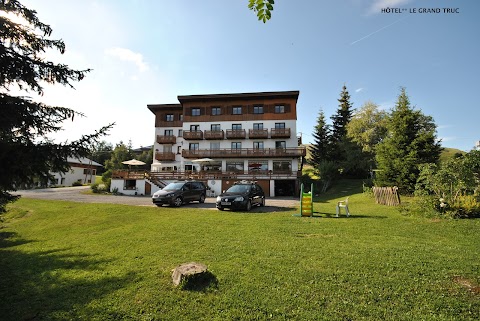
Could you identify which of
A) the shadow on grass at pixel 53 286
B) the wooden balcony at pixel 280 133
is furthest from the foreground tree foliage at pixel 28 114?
the wooden balcony at pixel 280 133

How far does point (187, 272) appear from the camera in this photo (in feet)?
15.8

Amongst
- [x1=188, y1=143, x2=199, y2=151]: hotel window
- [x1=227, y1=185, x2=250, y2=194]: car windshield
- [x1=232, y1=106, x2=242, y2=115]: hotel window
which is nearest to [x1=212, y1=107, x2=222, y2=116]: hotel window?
[x1=232, y1=106, x2=242, y2=115]: hotel window

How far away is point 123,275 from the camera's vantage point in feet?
17.9

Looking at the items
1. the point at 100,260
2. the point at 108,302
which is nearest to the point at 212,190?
the point at 100,260

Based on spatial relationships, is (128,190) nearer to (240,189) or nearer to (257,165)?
(257,165)

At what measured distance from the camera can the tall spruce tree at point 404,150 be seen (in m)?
18.8

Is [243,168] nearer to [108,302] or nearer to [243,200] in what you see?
[243,200]

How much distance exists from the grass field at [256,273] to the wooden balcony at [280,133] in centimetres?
2450

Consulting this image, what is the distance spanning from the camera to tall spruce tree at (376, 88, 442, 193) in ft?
61.7

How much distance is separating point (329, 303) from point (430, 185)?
487 inches

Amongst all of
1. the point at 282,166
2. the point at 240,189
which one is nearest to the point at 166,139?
the point at 282,166

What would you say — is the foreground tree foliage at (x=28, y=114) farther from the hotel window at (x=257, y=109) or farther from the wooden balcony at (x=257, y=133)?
the hotel window at (x=257, y=109)

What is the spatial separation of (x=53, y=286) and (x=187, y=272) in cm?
301

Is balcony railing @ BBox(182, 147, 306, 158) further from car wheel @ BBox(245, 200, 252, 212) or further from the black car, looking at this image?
car wheel @ BBox(245, 200, 252, 212)
